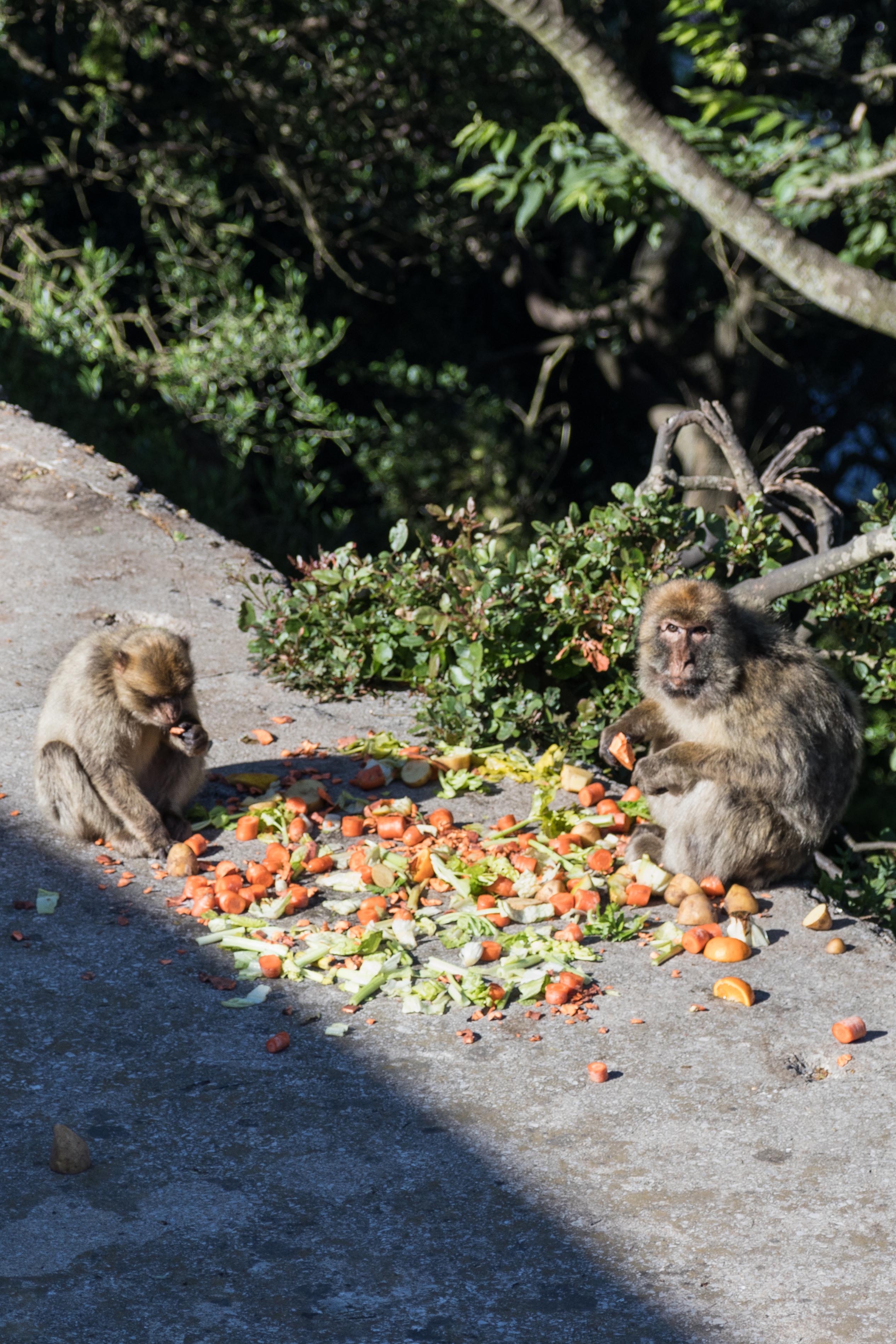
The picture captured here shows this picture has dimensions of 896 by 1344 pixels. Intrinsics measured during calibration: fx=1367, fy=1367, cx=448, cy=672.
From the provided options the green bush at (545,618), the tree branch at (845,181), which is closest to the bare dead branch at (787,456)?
the green bush at (545,618)

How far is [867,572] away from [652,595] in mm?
1313

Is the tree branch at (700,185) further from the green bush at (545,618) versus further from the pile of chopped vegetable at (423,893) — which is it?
the pile of chopped vegetable at (423,893)

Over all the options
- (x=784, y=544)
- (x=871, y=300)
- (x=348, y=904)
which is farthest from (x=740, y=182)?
(x=348, y=904)

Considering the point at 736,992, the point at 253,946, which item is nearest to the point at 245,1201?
the point at 253,946

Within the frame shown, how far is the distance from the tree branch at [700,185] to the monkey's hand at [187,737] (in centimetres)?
347

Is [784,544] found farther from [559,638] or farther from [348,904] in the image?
[348,904]

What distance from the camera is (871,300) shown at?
5.95 metres

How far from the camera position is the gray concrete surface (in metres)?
2.70

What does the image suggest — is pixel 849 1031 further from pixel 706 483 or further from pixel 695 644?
pixel 706 483

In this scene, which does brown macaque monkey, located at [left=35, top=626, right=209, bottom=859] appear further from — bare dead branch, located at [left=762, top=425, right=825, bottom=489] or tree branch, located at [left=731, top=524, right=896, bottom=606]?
bare dead branch, located at [left=762, top=425, right=825, bottom=489]

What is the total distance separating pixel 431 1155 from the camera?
3.18 m

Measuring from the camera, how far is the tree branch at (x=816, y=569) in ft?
15.8

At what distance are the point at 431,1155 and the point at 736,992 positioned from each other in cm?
104

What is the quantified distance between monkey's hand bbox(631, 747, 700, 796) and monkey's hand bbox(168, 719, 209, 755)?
1.43 meters
